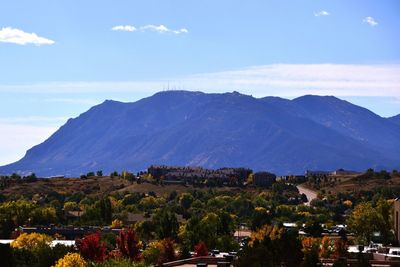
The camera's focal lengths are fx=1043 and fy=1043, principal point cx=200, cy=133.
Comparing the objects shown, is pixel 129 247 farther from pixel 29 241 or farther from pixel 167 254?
pixel 29 241

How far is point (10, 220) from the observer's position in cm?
19462

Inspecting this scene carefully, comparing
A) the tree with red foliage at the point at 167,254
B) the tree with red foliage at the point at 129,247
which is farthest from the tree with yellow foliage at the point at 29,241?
the tree with red foliage at the point at 167,254

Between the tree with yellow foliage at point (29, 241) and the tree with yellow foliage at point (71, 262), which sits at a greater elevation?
the tree with yellow foliage at point (71, 262)

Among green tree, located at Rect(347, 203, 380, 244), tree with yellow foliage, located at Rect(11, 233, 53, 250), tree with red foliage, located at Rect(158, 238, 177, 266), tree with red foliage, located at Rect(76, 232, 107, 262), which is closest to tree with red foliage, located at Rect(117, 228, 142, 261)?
tree with red foliage, located at Rect(158, 238, 177, 266)

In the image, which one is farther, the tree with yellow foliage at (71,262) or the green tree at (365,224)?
the green tree at (365,224)

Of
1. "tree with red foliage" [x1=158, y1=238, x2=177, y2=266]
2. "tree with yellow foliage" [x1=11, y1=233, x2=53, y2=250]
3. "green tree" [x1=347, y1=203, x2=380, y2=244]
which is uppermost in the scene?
"green tree" [x1=347, y1=203, x2=380, y2=244]

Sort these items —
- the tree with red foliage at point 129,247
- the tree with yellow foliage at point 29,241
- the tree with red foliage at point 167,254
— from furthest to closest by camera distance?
the tree with yellow foliage at point 29,241
the tree with red foliage at point 129,247
the tree with red foliage at point 167,254

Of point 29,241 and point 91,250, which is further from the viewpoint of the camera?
point 29,241

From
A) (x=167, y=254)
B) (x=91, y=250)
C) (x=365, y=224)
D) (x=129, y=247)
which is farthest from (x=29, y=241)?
(x=365, y=224)

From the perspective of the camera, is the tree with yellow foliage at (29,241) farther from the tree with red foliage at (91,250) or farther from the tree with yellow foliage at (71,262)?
the tree with yellow foliage at (71,262)

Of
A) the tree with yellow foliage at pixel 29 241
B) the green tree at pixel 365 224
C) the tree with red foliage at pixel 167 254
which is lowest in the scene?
the tree with yellow foliage at pixel 29 241

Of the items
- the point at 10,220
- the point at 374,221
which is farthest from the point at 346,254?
the point at 10,220

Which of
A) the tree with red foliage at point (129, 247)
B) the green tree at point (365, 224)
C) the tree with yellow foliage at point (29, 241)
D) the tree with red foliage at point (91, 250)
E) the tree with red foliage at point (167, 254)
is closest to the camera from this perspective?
the tree with red foliage at point (167, 254)

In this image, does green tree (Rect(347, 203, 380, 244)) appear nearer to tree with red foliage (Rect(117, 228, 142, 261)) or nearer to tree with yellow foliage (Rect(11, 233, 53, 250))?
tree with red foliage (Rect(117, 228, 142, 261))
